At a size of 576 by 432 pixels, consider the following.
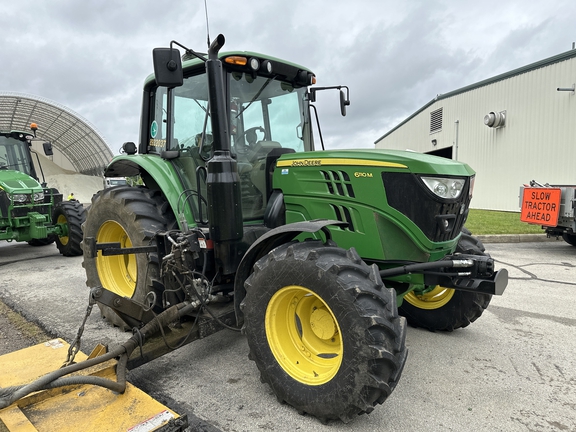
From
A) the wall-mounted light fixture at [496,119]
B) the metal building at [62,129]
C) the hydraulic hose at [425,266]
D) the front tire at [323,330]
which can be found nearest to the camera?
the front tire at [323,330]

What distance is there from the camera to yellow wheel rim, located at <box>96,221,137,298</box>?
3.94 meters

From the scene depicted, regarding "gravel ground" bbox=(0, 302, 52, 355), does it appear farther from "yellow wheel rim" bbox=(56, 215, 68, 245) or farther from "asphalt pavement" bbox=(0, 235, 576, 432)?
"yellow wheel rim" bbox=(56, 215, 68, 245)

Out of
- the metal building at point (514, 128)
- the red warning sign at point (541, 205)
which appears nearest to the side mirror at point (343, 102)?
the red warning sign at point (541, 205)

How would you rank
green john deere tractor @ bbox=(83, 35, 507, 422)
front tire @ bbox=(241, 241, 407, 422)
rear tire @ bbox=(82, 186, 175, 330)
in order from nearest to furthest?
front tire @ bbox=(241, 241, 407, 422), green john deere tractor @ bbox=(83, 35, 507, 422), rear tire @ bbox=(82, 186, 175, 330)

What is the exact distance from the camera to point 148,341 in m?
2.79

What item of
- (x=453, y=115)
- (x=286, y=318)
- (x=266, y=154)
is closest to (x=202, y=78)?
(x=266, y=154)

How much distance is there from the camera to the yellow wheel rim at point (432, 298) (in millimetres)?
3588

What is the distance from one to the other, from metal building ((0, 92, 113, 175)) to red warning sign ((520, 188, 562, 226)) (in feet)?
72.3

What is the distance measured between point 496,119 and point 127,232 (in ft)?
49.6

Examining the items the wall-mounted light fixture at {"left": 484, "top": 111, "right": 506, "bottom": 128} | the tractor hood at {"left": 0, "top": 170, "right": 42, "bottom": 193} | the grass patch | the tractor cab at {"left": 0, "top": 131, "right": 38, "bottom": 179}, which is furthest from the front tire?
the wall-mounted light fixture at {"left": 484, "top": 111, "right": 506, "bottom": 128}

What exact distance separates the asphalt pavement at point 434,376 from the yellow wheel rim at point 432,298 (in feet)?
0.84

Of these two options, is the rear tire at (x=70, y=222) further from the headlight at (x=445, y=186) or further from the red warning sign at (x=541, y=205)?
the red warning sign at (x=541, y=205)

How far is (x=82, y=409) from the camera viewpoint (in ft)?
7.11

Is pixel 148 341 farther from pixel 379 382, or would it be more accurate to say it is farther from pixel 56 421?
pixel 379 382
